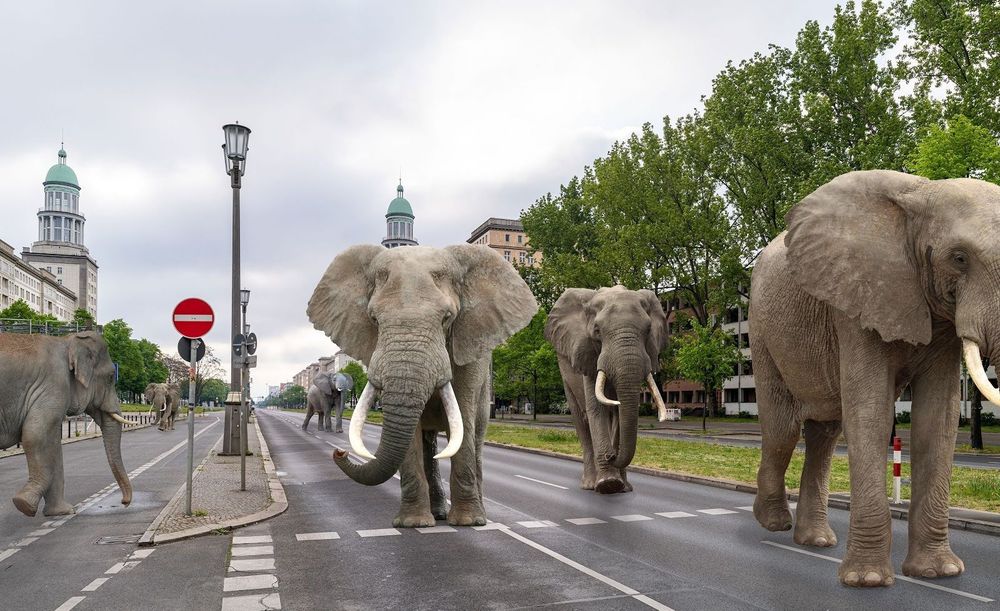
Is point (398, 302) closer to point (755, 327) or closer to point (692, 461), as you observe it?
point (755, 327)

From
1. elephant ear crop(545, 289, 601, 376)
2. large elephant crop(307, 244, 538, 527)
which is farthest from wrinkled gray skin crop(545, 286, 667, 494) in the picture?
large elephant crop(307, 244, 538, 527)

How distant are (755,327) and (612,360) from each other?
150 inches

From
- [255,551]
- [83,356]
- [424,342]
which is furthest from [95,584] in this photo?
[83,356]

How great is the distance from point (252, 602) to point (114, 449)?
639cm

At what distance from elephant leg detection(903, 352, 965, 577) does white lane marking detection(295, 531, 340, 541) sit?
6014 mm

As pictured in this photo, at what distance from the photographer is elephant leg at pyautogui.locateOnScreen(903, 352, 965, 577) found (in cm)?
637

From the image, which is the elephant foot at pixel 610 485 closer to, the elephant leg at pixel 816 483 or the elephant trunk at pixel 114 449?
the elephant leg at pixel 816 483

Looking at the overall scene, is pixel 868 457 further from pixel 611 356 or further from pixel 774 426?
pixel 611 356

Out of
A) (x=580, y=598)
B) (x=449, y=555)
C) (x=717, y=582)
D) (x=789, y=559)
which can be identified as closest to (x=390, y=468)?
(x=449, y=555)

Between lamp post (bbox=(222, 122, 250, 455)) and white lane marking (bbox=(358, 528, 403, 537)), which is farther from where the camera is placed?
lamp post (bbox=(222, 122, 250, 455))

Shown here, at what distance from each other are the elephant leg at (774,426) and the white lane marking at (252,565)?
16.8 feet

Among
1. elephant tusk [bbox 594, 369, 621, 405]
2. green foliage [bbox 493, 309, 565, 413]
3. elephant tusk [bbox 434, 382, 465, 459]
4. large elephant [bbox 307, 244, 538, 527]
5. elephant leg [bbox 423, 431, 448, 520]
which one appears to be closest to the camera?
large elephant [bbox 307, 244, 538, 527]

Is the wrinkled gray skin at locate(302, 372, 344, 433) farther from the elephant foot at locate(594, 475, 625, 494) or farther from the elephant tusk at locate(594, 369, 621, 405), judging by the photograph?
the elephant tusk at locate(594, 369, 621, 405)

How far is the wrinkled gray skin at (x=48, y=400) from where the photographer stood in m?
10.3
